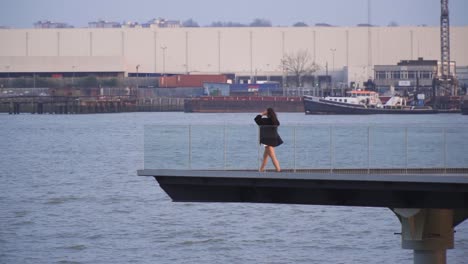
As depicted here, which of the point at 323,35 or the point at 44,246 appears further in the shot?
the point at 323,35

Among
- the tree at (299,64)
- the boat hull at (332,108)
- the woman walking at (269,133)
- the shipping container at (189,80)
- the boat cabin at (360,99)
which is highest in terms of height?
the tree at (299,64)

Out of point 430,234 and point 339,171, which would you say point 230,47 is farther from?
point 430,234

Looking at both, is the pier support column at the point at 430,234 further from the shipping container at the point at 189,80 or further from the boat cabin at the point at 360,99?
the shipping container at the point at 189,80

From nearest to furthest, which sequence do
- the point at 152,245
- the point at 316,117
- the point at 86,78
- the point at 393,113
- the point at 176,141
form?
the point at 176,141
the point at 152,245
the point at 316,117
the point at 393,113
the point at 86,78

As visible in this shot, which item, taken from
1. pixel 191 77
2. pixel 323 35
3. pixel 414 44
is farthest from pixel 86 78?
pixel 414 44

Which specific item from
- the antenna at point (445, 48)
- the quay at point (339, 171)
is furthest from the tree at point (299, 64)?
the quay at point (339, 171)

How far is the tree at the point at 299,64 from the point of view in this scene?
502 ft

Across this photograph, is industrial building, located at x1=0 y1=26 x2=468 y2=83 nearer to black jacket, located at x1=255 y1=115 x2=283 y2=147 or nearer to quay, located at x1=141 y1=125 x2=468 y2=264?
quay, located at x1=141 y1=125 x2=468 y2=264

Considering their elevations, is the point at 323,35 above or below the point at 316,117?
above

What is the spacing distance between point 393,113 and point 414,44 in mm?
32174

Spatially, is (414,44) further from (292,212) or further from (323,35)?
(292,212)

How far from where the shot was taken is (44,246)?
2962 cm

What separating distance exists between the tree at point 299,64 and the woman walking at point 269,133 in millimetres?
131835

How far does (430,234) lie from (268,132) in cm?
324
